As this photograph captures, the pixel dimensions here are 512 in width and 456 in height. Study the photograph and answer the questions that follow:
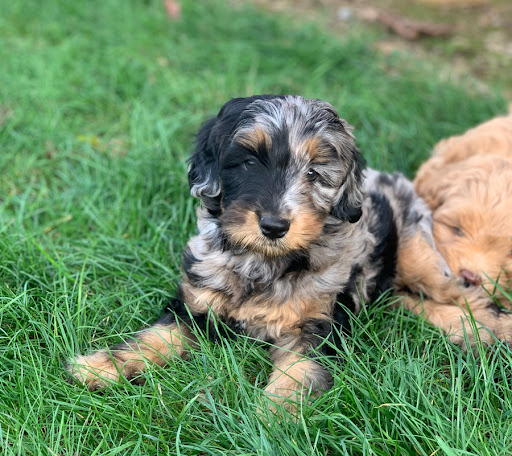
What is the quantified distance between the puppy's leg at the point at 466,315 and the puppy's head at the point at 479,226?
0.13 metres

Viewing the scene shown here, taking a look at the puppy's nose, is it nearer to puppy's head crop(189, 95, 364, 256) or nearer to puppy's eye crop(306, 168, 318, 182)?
puppy's head crop(189, 95, 364, 256)

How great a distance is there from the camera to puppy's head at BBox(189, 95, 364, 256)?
2867 millimetres

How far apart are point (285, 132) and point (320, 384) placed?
1.24 meters

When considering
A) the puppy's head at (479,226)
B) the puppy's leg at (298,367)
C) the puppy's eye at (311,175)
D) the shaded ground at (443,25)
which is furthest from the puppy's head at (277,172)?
the shaded ground at (443,25)

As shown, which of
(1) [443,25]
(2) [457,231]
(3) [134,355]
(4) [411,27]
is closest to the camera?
(3) [134,355]

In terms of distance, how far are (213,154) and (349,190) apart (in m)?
0.72

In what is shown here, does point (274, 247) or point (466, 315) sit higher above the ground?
point (274, 247)

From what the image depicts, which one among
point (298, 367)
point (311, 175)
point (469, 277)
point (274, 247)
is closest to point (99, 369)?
point (298, 367)

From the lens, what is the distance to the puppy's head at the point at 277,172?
9.41 ft

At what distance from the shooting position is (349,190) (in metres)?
3.21

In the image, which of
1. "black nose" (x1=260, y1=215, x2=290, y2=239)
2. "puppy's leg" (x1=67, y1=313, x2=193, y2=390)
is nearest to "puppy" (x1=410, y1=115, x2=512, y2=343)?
"black nose" (x1=260, y1=215, x2=290, y2=239)

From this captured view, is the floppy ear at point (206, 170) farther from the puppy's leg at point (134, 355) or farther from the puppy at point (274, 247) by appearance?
the puppy's leg at point (134, 355)

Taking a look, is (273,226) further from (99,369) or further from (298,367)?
(99,369)

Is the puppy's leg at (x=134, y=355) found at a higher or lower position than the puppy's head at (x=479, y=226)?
lower
